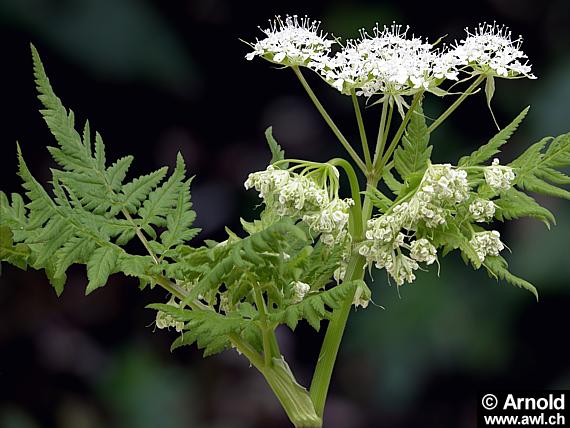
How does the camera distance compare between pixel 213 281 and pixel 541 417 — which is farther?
pixel 541 417

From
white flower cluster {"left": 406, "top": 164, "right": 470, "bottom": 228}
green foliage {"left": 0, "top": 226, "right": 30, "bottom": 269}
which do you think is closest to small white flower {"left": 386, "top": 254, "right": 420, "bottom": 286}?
white flower cluster {"left": 406, "top": 164, "right": 470, "bottom": 228}

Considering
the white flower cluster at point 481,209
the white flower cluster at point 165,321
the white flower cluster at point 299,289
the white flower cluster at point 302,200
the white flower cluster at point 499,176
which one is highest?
the white flower cluster at point 499,176

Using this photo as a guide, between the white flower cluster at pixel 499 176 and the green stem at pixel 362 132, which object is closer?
the white flower cluster at pixel 499 176

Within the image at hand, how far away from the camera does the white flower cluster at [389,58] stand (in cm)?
260

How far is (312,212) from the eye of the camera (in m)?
2.47

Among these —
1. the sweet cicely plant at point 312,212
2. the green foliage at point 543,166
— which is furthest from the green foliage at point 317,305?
the green foliage at point 543,166

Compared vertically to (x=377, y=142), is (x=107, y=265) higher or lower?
lower

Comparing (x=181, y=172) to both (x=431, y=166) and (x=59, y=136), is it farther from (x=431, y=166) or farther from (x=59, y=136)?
(x=431, y=166)

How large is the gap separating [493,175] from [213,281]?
0.71m

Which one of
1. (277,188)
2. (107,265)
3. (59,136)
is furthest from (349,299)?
(59,136)

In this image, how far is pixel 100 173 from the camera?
8.86 ft

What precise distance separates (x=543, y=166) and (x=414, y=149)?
1.09ft

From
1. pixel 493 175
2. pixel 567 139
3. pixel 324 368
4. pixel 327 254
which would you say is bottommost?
pixel 324 368

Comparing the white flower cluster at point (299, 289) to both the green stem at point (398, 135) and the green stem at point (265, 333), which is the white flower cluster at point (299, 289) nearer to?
the green stem at point (265, 333)
